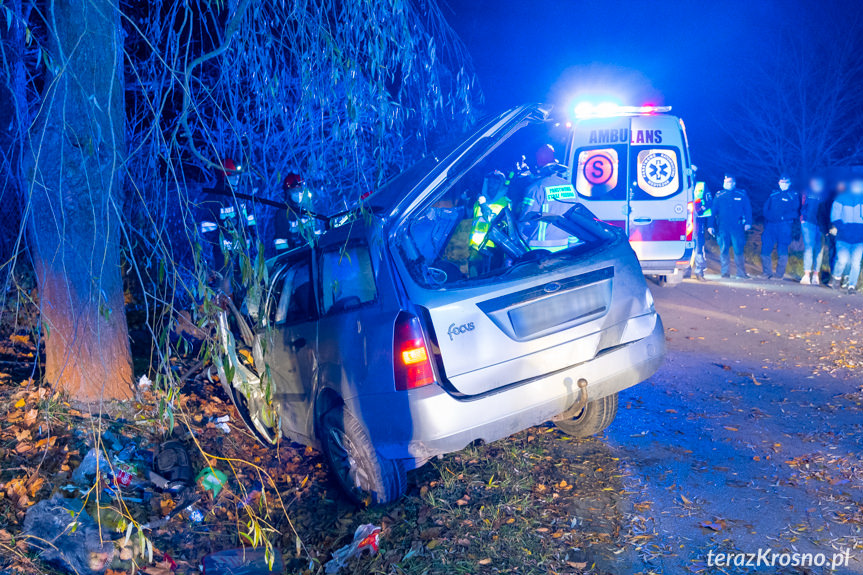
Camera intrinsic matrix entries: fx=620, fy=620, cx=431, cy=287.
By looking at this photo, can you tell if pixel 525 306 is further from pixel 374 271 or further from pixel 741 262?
pixel 741 262

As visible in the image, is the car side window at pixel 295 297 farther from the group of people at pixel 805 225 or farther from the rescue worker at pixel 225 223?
the group of people at pixel 805 225

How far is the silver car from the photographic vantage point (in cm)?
338

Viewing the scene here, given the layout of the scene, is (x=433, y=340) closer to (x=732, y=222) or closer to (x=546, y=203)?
(x=546, y=203)

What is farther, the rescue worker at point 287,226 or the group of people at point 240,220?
the rescue worker at point 287,226

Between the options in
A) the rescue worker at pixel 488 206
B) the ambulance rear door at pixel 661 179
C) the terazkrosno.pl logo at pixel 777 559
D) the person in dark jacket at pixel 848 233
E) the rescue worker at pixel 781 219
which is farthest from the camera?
the rescue worker at pixel 781 219

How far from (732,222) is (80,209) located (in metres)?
10.7

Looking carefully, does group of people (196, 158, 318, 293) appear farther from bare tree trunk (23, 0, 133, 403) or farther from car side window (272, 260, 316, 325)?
bare tree trunk (23, 0, 133, 403)

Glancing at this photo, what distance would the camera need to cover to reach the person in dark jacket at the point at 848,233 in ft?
31.2

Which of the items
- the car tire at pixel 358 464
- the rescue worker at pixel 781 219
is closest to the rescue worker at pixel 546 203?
the car tire at pixel 358 464

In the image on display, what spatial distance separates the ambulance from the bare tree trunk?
654cm

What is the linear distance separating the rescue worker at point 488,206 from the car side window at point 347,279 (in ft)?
5.08

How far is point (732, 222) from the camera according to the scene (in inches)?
444

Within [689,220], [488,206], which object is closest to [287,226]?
[488,206]

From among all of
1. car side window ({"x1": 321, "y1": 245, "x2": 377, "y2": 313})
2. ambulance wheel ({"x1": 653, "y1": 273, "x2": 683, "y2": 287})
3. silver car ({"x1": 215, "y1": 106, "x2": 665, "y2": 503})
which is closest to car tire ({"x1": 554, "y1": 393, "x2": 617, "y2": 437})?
silver car ({"x1": 215, "y1": 106, "x2": 665, "y2": 503})
